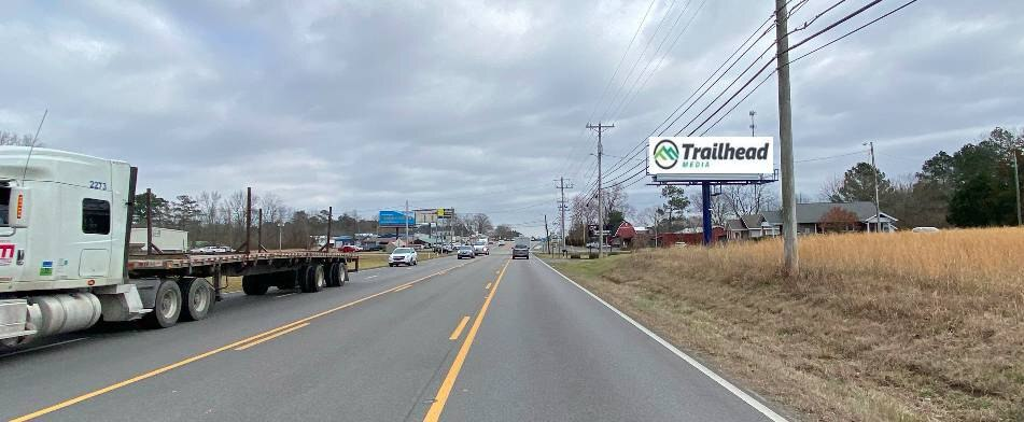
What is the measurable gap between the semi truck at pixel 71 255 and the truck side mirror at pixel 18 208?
0.01 meters

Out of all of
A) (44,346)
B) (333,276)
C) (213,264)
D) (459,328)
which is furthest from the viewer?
(333,276)

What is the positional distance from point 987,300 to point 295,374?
33.1 feet

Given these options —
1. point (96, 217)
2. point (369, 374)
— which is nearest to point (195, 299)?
point (96, 217)

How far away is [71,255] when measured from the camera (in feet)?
34.9

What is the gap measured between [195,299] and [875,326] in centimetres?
1346

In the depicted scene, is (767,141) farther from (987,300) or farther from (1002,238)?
(987,300)

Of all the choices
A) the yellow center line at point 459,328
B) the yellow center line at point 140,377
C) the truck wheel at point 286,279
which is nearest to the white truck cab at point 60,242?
the yellow center line at point 140,377

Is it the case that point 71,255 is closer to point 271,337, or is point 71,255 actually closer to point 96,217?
point 96,217

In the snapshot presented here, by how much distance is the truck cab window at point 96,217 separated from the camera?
11.0m

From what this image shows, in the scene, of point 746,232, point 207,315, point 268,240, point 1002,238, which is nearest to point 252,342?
point 207,315

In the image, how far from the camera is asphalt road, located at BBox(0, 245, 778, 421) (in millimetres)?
6223

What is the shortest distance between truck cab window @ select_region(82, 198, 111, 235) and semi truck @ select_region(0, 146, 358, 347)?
17mm

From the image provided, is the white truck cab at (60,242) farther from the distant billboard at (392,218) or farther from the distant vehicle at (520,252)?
the distant billboard at (392,218)

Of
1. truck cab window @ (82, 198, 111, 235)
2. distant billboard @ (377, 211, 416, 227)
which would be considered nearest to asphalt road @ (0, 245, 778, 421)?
truck cab window @ (82, 198, 111, 235)
